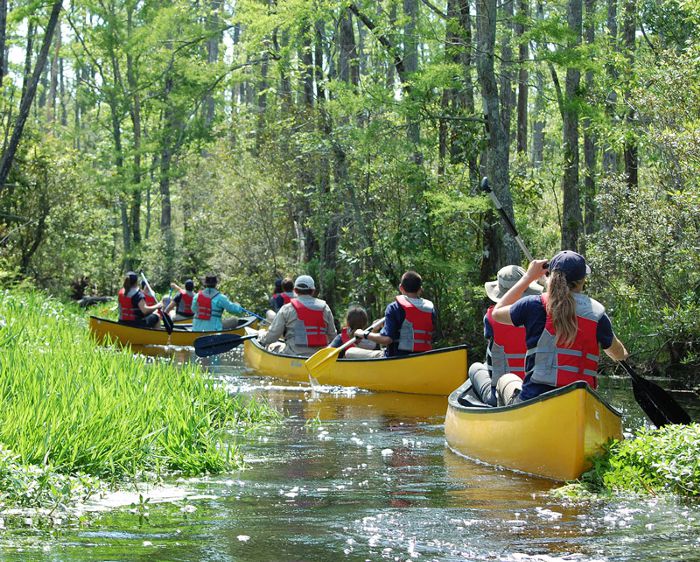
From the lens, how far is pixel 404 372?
12961mm

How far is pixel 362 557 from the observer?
5.04 metres

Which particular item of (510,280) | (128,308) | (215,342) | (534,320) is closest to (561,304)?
(534,320)

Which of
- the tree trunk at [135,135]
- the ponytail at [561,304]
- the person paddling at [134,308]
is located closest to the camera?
the ponytail at [561,304]

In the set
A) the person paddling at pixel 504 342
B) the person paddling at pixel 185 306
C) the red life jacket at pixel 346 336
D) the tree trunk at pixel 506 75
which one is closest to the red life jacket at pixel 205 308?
the person paddling at pixel 185 306

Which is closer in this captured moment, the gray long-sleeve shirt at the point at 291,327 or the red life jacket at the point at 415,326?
the red life jacket at the point at 415,326

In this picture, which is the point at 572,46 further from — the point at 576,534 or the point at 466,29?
the point at 576,534

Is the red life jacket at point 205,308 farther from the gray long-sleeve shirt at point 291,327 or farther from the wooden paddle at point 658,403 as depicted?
the wooden paddle at point 658,403

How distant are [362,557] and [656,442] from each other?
251 cm

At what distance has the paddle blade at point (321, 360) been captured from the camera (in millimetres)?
13586

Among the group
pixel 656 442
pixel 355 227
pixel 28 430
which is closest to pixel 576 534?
pixel 656 442

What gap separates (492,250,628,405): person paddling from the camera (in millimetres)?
6785

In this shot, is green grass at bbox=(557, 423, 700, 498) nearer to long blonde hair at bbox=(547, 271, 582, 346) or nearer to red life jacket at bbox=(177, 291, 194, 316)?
long blonde hair at bbox=(547, 271, 582, 346)

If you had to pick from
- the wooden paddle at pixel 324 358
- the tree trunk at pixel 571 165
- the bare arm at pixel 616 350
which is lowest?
the wooden paddle at pixel 324 358

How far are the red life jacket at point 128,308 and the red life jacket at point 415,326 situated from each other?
9.34 metres
